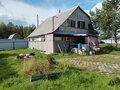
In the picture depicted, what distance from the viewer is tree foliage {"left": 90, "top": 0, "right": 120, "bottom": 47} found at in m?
12.0

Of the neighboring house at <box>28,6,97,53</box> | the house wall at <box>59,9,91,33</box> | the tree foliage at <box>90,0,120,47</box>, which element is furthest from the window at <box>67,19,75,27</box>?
the tree foliage at <box>90,0,120,47</box>

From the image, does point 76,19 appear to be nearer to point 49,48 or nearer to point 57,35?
point 57,35

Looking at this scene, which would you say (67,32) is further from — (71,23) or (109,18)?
(109,18)

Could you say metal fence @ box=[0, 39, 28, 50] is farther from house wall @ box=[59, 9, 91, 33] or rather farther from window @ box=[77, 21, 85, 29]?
window @ box=[77, 21, 85, 29]

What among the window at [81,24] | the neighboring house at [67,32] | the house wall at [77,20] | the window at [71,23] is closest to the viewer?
the neighboring house at [67,32]

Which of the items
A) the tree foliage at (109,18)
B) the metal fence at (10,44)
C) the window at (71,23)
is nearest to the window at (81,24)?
the window at (71,23)

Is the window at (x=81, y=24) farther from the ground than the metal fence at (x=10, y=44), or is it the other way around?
the window at (x=81, y=24)

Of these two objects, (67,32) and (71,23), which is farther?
(71,23)

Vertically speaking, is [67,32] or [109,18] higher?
[109,18]

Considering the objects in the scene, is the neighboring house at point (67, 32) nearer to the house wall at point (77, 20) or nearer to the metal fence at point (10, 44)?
the house wall at point (77, 20)

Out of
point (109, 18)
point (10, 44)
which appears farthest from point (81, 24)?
point (10, 44)

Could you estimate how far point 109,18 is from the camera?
40.9 feet

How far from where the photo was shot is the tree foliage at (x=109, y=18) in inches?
474

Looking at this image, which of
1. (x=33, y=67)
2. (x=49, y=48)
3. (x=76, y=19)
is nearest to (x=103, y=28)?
(x=76, y=19)
